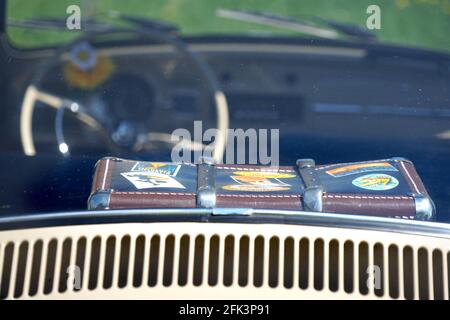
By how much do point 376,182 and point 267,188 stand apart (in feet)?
0.79

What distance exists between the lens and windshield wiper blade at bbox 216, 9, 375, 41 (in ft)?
7.27

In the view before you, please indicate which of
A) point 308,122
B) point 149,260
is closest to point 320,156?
point 308,122

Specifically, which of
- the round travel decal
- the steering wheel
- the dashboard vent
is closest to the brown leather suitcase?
the round travel decal

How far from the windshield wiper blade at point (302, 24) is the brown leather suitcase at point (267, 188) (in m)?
0.49

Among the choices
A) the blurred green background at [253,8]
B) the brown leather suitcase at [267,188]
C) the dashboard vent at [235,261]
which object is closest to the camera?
the dashboard vent at [235,261]

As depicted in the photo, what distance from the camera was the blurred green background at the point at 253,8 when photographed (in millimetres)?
2158

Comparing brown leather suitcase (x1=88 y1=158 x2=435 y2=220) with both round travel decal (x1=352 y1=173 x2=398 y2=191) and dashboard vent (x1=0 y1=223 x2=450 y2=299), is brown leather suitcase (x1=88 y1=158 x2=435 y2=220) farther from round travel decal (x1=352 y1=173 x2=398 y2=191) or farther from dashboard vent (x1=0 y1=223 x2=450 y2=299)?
dashboard vent (x1=0 y1=223 x2=450 y2=299)

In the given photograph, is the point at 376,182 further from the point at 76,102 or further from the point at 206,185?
the point at 76,102

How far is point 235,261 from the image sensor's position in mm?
1490

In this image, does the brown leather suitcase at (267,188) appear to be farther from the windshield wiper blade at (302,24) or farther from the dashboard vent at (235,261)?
the windshield wiper blade at (302,24)

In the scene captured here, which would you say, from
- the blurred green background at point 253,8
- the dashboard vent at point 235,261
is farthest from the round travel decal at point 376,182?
the blurred green background at point 253,8

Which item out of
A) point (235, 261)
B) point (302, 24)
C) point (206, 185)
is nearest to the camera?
point (235, 261)

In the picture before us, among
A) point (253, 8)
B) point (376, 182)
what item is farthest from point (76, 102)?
point (376, 182)

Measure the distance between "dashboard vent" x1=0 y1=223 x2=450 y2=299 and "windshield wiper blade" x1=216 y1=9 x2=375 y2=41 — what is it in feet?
2.88
